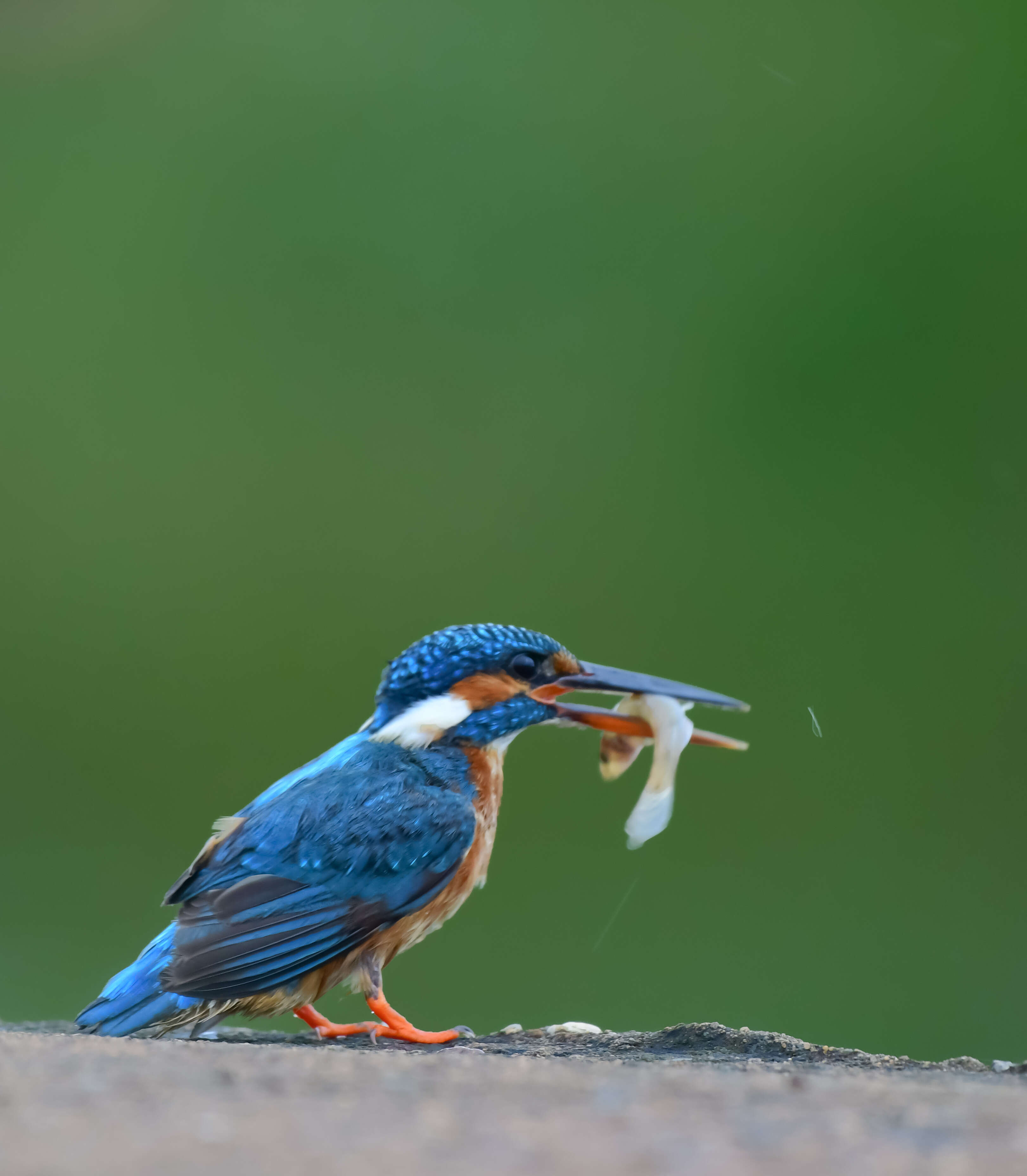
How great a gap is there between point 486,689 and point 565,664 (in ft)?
0.65

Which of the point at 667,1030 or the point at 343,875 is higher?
the point at 343,875

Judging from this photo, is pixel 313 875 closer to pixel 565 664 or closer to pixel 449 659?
pixel 449 659

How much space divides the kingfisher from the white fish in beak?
3 cm

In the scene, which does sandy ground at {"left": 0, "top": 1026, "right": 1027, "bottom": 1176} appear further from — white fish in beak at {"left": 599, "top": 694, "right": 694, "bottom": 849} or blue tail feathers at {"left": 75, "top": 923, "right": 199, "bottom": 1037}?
white fish in beak at {"left": 599, "top": 694, "right": 694, "bottom": 849}

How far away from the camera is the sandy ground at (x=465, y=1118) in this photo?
0.98 m

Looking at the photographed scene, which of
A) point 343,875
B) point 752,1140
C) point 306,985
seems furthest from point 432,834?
point 752,1140

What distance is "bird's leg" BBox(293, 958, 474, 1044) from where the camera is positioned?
2.31 metres

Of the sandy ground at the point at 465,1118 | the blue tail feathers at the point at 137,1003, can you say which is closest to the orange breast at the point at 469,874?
the blue tail feathers at the point at 137,1003

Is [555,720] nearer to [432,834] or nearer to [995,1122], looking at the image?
[432,834]

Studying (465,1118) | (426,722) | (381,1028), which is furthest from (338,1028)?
(465,1118)

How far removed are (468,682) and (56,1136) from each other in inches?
65.3

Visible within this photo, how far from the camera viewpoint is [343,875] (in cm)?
225

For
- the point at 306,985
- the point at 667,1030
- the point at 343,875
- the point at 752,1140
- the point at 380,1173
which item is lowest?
the point at 667,1030

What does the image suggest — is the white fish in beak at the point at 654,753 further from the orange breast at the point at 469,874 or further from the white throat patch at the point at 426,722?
the white throat patch at the point at 426,722
